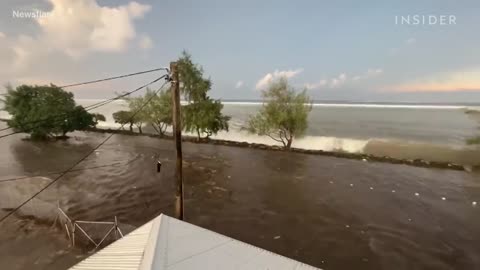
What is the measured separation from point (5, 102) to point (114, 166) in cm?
2764

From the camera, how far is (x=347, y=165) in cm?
2809

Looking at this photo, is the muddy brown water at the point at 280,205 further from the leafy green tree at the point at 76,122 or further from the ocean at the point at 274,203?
the leafy green tree at the point at 76,122

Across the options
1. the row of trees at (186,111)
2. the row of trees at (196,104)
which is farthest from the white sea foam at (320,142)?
the row of trees at (196,104)

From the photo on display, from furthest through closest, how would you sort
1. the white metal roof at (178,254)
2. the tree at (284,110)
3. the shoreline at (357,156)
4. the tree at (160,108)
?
the tree at (160,108), the tree at (284,110), the shoreline at (357,156), the white metal roof at (178,254)

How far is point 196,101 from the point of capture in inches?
1506

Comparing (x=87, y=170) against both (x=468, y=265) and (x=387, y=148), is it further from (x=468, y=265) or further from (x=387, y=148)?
(x=387, y=148)

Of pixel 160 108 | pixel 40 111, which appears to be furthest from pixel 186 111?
pixel 40 111

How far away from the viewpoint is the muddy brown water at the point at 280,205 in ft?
40.0

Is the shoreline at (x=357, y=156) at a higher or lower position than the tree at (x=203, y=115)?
lower

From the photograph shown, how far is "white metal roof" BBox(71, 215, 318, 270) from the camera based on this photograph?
5.92m

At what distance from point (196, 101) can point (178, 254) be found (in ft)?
109

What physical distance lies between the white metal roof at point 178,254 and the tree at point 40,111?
125ft

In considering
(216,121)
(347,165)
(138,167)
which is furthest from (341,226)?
(216,121)

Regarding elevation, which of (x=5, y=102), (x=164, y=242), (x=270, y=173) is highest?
(x=5, y=102)
